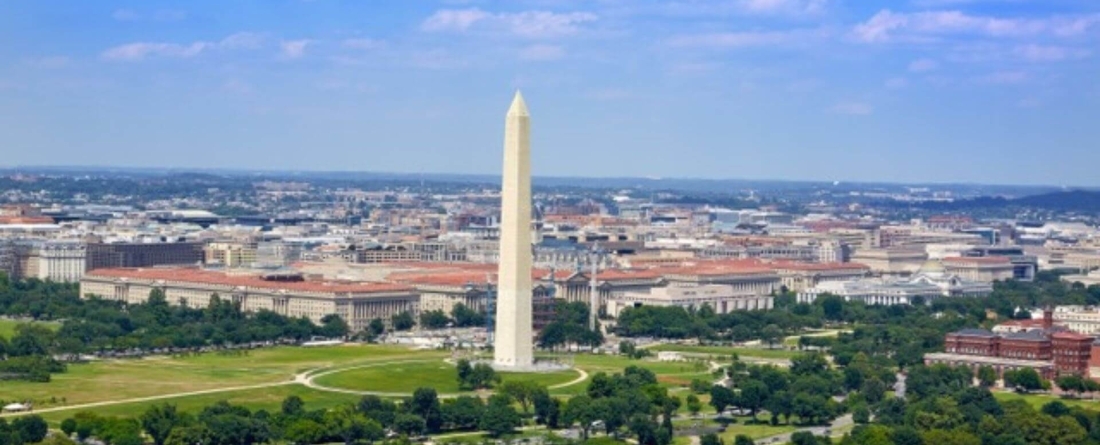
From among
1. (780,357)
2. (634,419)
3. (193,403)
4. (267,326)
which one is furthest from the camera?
(267,326)

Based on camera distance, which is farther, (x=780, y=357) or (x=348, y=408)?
(x=780, y=357)

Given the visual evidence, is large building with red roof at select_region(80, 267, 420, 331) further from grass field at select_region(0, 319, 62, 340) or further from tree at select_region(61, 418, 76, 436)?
tree at select_region(61, 418, 76, 436)

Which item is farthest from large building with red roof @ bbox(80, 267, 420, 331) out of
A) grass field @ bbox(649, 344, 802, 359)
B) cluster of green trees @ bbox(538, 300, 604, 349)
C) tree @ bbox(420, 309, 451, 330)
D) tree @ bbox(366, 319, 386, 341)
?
grass field @ bbox(649, 344, 802, 359)

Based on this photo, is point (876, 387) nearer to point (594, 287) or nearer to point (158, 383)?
point (158, 383)

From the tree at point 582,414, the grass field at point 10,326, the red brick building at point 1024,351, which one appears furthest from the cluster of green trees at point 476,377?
the grass field at point 10,326

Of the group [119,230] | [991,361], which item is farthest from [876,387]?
[119,230]

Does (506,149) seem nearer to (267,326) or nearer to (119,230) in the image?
(267,326)

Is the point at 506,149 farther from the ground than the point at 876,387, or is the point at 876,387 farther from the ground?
the point at 506,149

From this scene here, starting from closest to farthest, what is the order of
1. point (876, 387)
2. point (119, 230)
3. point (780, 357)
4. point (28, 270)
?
point (876, 387) < point (780, 357) < point (28, 270) < point (119, 230)
